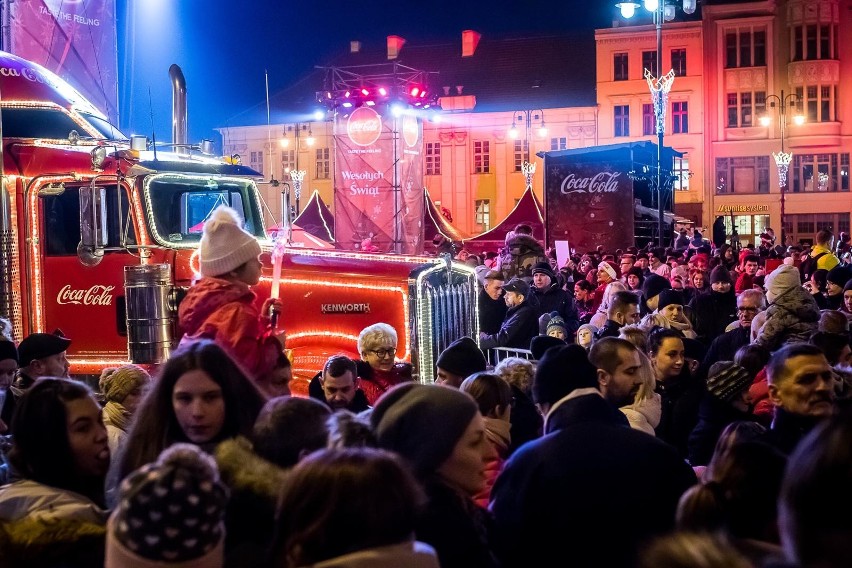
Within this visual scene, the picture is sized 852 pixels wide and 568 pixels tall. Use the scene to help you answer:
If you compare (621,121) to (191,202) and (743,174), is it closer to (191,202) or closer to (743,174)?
(743,174)

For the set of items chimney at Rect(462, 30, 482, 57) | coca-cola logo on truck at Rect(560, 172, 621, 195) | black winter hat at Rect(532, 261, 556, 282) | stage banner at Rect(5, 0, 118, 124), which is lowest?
black winter hat at Rect(532, 261, 556, 282)

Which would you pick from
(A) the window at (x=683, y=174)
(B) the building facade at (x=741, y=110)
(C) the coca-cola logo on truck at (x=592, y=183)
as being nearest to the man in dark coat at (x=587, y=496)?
(C) the coca-cola logo on truck at (x=592, y=183)

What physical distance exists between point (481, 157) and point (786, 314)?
158 ft

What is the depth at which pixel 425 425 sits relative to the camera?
3.24 meters

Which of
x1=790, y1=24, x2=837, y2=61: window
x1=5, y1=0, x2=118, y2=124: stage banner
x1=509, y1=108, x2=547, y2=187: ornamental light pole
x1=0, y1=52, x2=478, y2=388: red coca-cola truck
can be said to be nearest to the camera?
x1=0, y1=52, x2=478, y2=388: red coca-cola truck

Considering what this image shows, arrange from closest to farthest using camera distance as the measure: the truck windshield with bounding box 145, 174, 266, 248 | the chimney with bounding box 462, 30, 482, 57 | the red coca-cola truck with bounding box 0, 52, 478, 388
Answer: the red coca-cola truck with bounding box 0, 52, 478, 388 < the truck windshield with bounding box 145, 174, 266, 248 < the chimney with bounding box 462, 30, 482, 57

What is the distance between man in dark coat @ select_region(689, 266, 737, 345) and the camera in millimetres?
10570

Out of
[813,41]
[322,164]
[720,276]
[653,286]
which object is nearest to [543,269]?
[653,286]

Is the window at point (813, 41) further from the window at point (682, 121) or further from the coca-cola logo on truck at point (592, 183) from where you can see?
the coca-cola logo on truck at point (592, 183)

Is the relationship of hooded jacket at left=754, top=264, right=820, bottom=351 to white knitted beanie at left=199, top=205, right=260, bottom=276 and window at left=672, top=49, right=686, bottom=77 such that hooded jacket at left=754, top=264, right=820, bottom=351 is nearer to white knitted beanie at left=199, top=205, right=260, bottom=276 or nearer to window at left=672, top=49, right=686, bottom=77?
white knitted beanie at left=199, top=205, right=260, bottom=276

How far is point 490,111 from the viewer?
55.3 metres

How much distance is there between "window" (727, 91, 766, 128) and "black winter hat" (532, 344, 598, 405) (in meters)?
49.0

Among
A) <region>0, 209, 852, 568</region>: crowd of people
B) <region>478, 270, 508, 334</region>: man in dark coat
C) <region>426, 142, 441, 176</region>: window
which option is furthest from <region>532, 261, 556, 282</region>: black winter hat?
<region>426, 142, 441, 176</region>: window

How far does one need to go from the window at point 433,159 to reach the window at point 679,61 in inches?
507
